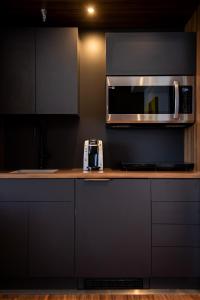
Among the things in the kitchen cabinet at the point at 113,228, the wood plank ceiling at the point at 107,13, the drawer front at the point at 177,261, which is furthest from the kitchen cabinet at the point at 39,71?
the drawer front at the point at 177,261

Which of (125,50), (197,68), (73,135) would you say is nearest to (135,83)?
(125,50)

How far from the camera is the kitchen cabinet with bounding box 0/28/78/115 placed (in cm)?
241

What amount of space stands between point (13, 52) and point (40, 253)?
1733 millimetres

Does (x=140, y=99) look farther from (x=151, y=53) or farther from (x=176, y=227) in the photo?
(x=176, y=227)

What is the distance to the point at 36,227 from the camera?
6.93 ft

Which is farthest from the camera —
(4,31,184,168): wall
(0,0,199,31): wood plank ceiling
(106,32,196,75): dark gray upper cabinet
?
(4,31,184,168): wall

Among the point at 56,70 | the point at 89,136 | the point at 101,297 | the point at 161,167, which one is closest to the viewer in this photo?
the point at 101,297

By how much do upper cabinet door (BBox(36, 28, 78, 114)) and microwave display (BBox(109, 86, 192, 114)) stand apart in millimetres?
359

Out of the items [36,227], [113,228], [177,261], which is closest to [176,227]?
[177,261]

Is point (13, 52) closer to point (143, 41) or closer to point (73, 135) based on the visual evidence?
point (73, 135)

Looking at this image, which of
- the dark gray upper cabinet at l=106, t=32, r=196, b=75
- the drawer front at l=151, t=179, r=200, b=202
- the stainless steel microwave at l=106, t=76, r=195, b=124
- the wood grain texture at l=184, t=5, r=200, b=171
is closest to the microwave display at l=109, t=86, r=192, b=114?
the stainless steel microwave at l=106, t=76, r=195, b=124

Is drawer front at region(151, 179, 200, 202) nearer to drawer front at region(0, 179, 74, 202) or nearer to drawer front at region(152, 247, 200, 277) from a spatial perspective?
drawer front at region(152, 247, 200, 277)

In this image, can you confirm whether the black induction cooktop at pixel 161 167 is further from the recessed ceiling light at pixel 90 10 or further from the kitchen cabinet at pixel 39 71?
the recessed ceiling light at pixel 90 10

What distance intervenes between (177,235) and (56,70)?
5.67ft
